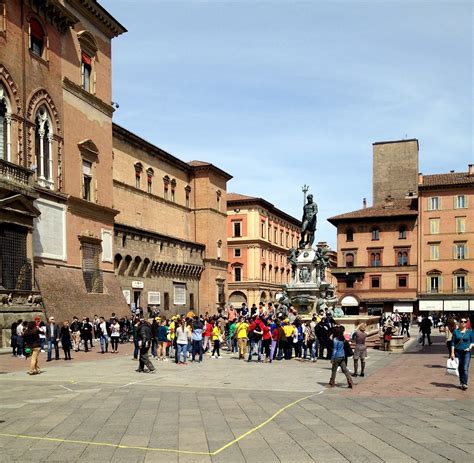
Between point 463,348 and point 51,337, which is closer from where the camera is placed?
point 463,348

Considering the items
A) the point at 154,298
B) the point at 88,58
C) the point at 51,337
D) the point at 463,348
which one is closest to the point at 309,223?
the point at 88,58

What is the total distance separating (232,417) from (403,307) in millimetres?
65087

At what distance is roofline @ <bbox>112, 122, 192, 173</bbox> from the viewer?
53.2 m

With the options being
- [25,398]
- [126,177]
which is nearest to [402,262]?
[126,177]

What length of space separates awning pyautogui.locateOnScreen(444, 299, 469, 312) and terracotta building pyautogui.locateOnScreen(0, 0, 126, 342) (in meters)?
44.1

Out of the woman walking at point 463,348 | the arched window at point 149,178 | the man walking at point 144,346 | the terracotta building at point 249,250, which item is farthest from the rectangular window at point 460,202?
the woman walking at point 463,348

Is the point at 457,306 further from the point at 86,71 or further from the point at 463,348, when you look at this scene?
the point at 463,348

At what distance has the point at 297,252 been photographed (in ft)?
118

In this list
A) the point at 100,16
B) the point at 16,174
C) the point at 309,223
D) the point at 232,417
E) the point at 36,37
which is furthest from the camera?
the point at 100,16

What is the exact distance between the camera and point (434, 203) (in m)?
73.2

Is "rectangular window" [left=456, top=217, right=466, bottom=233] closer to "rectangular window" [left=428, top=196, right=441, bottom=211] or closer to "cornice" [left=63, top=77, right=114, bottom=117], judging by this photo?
"rectangular window" [left=428, top=196, right=441, bottom=211]

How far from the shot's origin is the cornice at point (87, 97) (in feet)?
114

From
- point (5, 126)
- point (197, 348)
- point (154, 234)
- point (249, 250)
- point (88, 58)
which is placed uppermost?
point (88, 58)

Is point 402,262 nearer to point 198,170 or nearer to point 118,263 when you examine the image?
point 198,170
